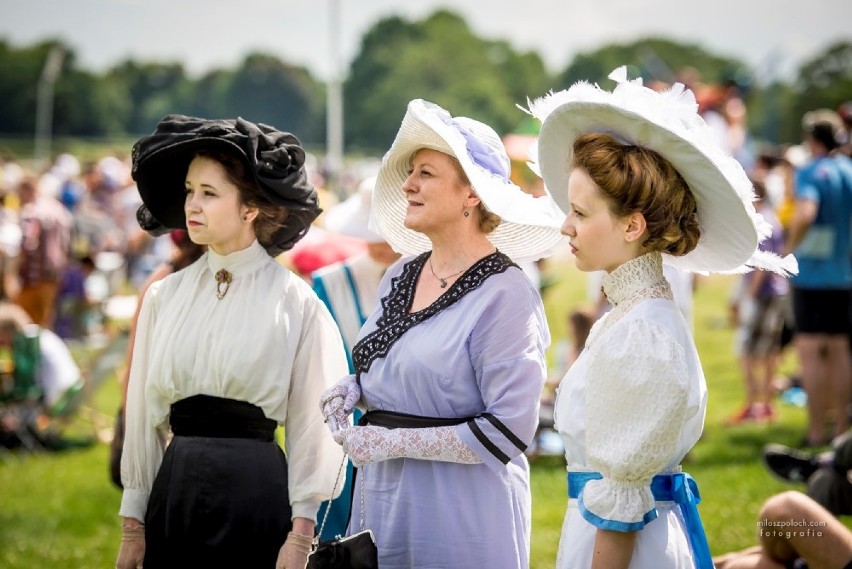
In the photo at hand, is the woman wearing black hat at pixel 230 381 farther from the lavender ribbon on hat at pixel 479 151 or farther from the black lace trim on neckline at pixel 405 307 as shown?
the lavender ribbon on hat at pixel 479 151

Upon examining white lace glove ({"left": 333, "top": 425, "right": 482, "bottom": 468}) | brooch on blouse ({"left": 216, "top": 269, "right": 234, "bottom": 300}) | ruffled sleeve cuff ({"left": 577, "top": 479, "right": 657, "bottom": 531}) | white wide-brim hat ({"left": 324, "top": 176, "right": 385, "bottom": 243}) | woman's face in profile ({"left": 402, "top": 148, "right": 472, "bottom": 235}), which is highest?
white wide-brim hat ({"left": 324, "top": 176, "right": 385, "bottom": 243})

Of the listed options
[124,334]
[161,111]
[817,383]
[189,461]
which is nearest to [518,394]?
[189,461]

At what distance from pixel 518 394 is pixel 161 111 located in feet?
359

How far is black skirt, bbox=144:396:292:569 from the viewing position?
3537mm

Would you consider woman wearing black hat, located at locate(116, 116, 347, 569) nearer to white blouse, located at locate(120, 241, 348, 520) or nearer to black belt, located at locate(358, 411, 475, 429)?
white blouse, located at locate(120, 241, 348, 520)

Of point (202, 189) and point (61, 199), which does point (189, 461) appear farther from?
point (61, 199)

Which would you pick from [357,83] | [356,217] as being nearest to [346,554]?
[356,217]

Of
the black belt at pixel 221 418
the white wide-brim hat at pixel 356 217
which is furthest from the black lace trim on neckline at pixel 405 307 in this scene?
the white wide-brim hat at pixel 356 217

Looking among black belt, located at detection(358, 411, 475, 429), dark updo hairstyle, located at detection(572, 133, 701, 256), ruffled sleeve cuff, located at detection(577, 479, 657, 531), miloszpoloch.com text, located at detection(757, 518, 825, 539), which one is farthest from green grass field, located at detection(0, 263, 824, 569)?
dark updo hairstyle, located at detection(572, 133, 701, 256)

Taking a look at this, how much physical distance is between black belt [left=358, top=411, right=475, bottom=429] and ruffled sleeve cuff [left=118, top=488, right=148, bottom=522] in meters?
0.88

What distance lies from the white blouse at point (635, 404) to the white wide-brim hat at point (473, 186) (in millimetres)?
633

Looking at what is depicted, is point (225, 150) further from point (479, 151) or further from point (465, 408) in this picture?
point (465, 408)

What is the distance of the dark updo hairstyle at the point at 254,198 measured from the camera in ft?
11.9

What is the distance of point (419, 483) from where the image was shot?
325 cm
